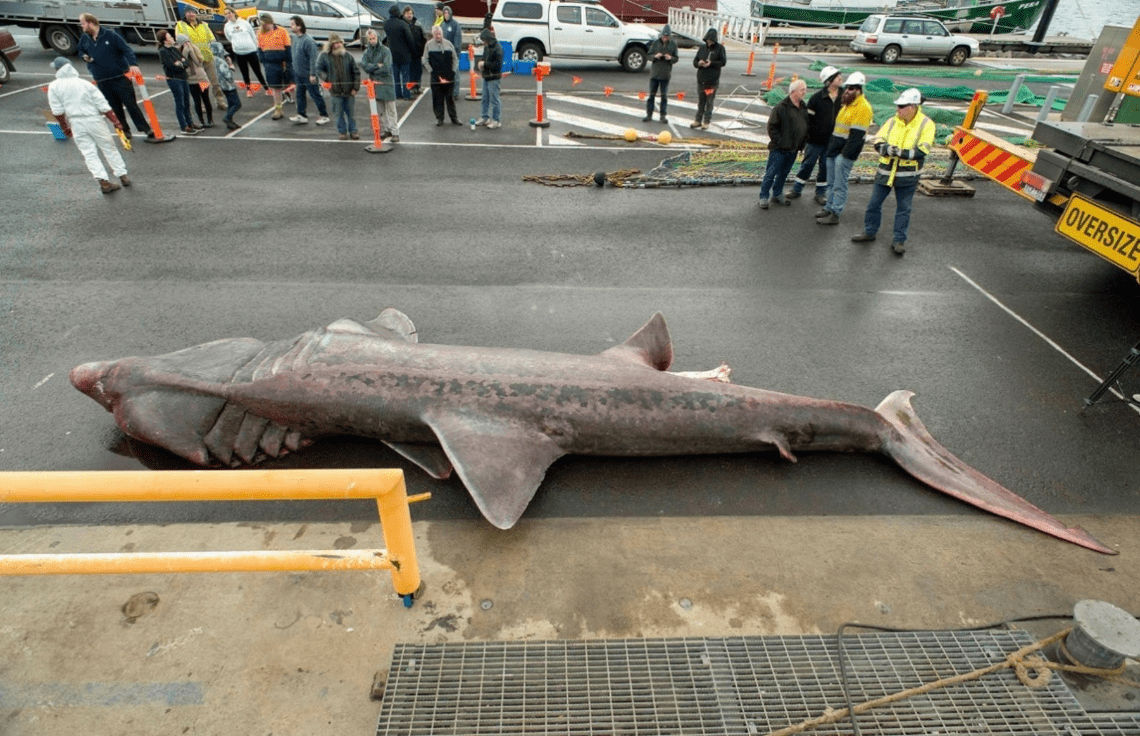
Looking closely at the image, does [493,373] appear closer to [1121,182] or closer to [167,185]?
[1121,182]

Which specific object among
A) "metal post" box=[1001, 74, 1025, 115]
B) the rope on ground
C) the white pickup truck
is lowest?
the rope on ground

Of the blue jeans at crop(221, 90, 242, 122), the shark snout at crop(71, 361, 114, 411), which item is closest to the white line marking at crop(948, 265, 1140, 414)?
the shark snout at crop(71, 361, 114, 411)

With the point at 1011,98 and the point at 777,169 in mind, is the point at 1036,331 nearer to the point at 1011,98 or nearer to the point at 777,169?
the point at 777,169

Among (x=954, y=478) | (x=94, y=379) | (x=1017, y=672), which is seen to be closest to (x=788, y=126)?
(x=954, y=478)

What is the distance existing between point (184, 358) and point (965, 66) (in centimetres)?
3113

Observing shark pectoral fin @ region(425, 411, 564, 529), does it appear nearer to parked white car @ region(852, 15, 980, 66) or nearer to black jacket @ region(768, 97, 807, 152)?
black jacket @ region(768, 97, 807, 152)

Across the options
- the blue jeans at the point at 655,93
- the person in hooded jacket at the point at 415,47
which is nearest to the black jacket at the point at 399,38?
the person in hooded jacket at the point at 415,47

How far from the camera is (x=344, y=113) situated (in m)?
12.1

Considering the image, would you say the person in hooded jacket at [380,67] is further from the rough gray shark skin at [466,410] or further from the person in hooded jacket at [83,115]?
the rough gray shark skin at [466,410]

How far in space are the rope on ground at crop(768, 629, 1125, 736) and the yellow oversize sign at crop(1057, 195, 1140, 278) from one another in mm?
4578

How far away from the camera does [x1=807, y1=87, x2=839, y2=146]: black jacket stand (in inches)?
364

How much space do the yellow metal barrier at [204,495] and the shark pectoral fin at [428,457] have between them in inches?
52.2

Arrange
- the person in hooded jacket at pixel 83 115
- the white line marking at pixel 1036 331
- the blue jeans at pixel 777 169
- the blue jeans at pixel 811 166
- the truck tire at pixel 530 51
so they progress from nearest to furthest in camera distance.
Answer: the white line marking at pixel 1036 331 → the person in hooded jacket at pixel 83 115 → the blue jeans at pixel 777 169 → the blue jeans at pixel 811 166 → the truck tire at pixel 530 51

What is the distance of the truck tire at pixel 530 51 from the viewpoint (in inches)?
779
